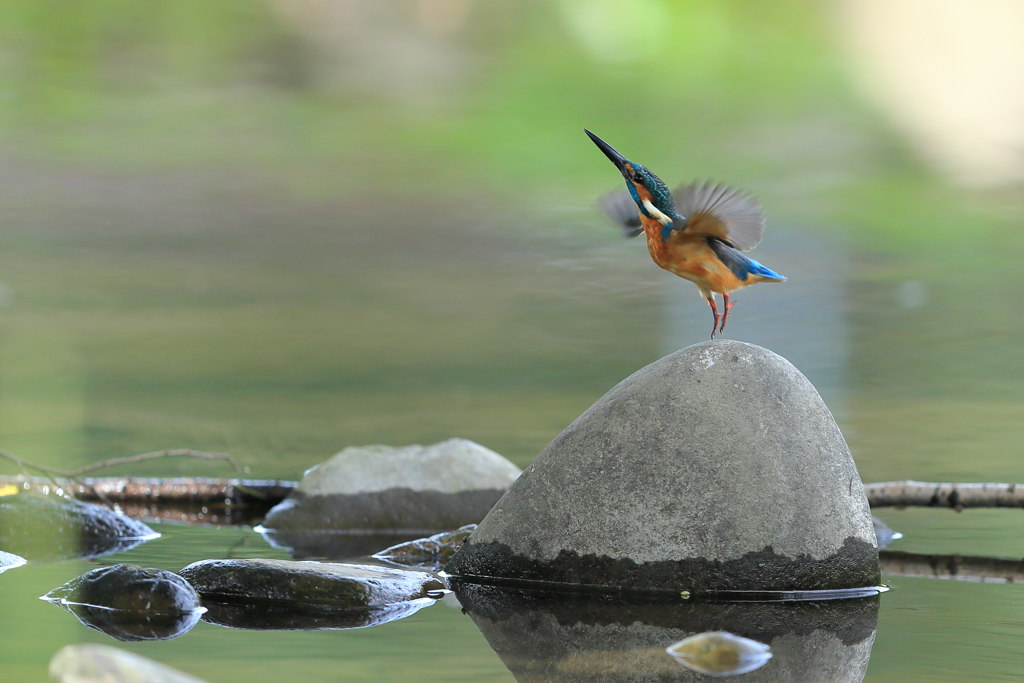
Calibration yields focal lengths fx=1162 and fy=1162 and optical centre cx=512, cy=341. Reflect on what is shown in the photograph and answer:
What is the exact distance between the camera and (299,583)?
137 inches

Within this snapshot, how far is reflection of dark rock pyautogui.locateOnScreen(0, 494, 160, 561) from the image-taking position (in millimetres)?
4660

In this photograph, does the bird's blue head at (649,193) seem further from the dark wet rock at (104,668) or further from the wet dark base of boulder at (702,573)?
the dark wet rock at (104,668)

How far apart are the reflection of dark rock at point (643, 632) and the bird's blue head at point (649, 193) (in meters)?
1.17

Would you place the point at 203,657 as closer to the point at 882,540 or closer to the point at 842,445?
the point at 842,445

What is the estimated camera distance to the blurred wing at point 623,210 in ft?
12.2

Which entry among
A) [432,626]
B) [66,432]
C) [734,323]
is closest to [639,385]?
[432,626]

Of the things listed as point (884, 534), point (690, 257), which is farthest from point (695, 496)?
point (884, 534)

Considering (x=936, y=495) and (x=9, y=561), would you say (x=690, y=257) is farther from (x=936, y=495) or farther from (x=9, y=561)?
(x=9, y=561)

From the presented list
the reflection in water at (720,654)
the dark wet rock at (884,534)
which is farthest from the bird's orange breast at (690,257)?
the dark wet rock at (884,534)

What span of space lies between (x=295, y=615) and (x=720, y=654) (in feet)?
4.05

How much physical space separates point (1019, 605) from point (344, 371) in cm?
551

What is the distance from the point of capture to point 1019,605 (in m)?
3.61

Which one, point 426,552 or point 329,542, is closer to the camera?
point 426,552

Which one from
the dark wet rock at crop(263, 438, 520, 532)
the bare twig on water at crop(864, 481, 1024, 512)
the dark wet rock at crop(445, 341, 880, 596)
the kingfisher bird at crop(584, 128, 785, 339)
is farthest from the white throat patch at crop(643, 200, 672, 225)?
the dark wet rock at crop(263, 438, 520, 532)
